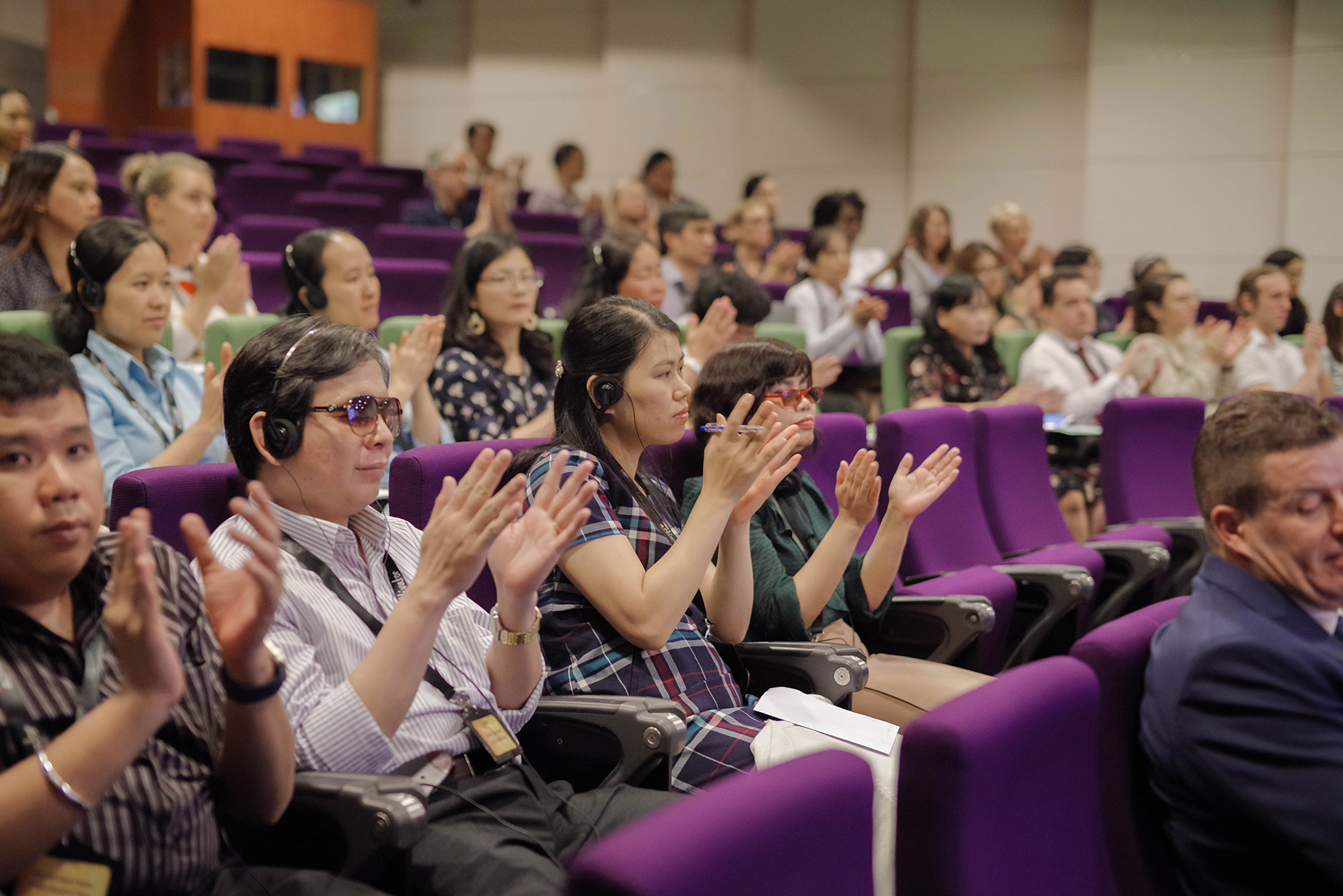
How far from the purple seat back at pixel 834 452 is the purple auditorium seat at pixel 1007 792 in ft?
4.56

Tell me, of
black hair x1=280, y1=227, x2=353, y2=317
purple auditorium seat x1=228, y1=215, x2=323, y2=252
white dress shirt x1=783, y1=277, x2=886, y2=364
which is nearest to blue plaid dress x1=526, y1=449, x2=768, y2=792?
black hair x1=280, y1=227, x2=353, y2=317

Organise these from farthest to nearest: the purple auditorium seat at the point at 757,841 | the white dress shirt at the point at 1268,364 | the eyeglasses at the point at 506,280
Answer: the white dress shirt at the point at 1268,364 < the eyeglasses at the point at 506,280 < the purple auditorium seat at the point at 757,841

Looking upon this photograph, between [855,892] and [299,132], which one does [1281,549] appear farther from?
[299,132]

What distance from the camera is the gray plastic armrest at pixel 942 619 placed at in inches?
90.7

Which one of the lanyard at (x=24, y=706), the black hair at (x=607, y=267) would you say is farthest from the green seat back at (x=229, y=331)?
the lanyard at (x=24, y=706)

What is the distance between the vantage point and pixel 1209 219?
24.3ft

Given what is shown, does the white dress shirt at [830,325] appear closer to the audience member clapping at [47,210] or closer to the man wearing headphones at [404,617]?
the audience member clapping at [47,210]

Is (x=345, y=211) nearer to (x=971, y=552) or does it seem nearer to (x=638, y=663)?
(x=971, y=552)

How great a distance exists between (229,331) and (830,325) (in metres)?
2.71

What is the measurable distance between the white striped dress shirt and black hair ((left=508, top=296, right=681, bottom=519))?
13.0 inches

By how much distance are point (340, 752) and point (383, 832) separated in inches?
5.5

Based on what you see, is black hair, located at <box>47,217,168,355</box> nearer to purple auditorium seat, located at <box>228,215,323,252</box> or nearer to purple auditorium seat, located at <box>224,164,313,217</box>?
purple auditorium seat, located at <box>228,215,323,252</box>

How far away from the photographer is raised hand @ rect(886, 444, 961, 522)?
2.15 m

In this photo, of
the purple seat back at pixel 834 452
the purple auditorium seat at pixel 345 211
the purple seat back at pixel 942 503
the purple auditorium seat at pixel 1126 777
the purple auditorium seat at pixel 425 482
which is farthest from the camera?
the purple auditorium seat at pixel 345 211
